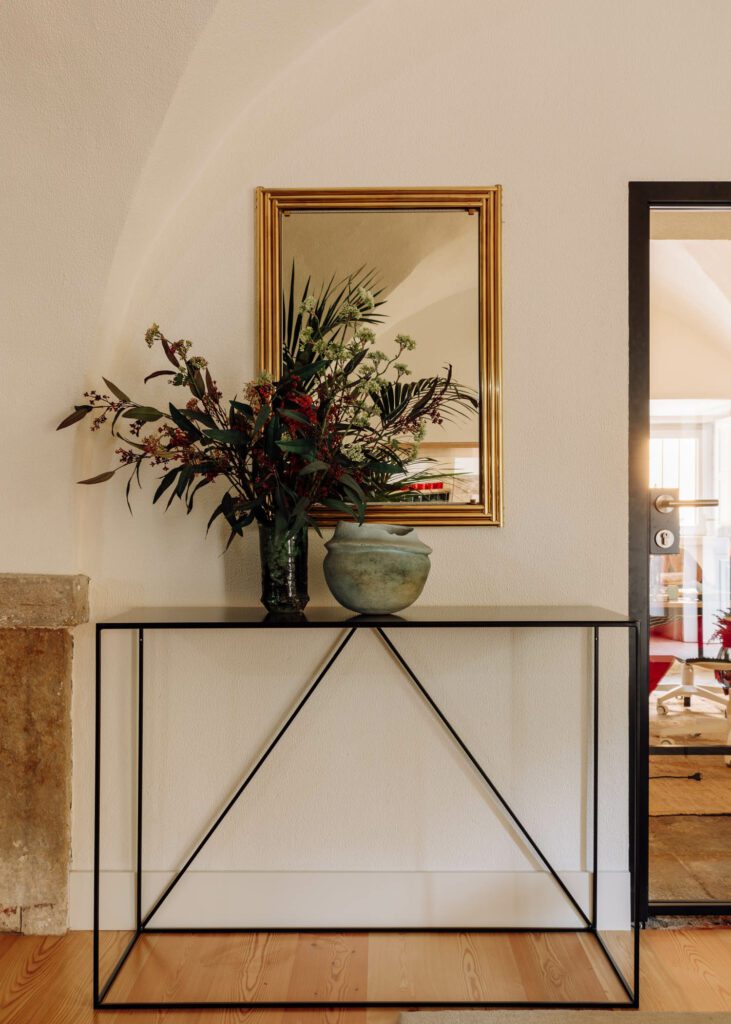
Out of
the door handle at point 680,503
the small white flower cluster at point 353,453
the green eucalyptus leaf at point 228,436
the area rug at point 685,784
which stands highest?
the green eucalyptus leaf at point 228,436

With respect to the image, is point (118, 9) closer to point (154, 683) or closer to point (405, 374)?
point (405, 374)

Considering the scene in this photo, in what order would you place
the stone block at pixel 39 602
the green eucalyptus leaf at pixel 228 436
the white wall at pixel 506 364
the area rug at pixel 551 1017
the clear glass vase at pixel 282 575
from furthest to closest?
the white wall at pixel 506 364 < the stone block at pixel 39 602 < the clear glass vase at pixel 282 575 < the green eucalyptus leaf at pixel 228 436 < the area rug at pixel 551 1017

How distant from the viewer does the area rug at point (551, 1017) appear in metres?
1.81

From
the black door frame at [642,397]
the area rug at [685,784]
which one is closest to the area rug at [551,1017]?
the black door frame at [642,397]

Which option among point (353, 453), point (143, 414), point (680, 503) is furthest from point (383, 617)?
point (680, 503)

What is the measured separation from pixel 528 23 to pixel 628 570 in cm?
162

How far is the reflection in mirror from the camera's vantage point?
2295 mm

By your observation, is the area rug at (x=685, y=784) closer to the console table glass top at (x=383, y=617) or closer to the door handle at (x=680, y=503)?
the console table glass top at (x=383, y=617)

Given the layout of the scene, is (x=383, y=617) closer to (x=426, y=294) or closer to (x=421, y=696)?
(x=421, y=696)

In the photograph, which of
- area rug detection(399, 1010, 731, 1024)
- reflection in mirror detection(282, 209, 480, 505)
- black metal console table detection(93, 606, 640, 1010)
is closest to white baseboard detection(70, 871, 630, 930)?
→ black metal console table detection(93, 606, 640, 1010)

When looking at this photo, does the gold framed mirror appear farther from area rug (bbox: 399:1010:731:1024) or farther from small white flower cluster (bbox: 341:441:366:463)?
area rug (bbox: 399:1010:731:1024)

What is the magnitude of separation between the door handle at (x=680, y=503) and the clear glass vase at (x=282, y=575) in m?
1.10

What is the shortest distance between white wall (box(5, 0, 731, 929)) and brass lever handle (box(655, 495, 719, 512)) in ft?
0.50

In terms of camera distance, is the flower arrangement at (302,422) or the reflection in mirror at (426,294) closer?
the flower arrangement at (302,422)
